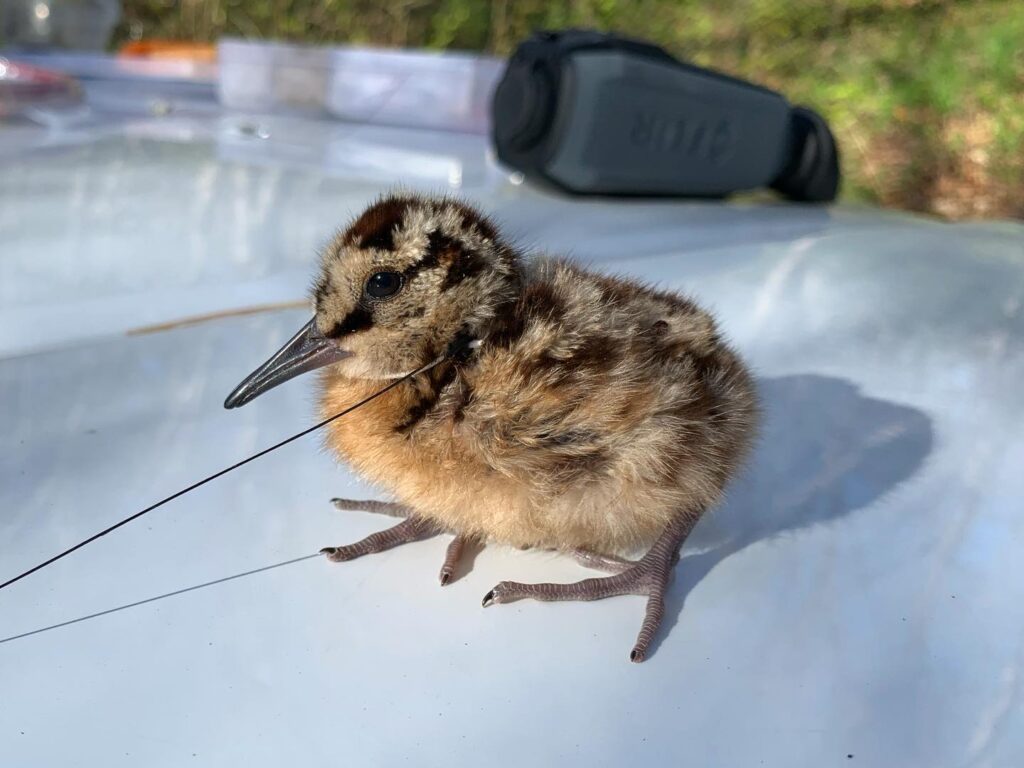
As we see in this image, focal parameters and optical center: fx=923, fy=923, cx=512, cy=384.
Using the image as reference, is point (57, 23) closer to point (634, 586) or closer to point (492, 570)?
point (492, 570)

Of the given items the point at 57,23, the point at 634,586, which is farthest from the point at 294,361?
the point at 57,23

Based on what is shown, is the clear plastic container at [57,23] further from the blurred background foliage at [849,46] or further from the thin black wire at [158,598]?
the thin black wire at [158,598]

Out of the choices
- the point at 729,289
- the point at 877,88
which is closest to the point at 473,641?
the point at 729,289

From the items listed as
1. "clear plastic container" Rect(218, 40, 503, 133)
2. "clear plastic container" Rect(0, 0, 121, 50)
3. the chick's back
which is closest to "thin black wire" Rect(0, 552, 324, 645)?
the chick's back

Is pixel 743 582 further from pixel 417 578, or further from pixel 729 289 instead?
pixel 729 289

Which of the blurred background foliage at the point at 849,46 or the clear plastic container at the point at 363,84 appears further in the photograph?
the blurred background foliage at the point at 849,46

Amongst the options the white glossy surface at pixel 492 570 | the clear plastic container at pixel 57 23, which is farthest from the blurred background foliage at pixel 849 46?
the white glossy surface at pixel 492 570

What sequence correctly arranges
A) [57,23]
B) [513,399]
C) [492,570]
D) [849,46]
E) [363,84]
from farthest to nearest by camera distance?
[849,46] < [57,23] < [363,84] < [492,570] < [513,399]
